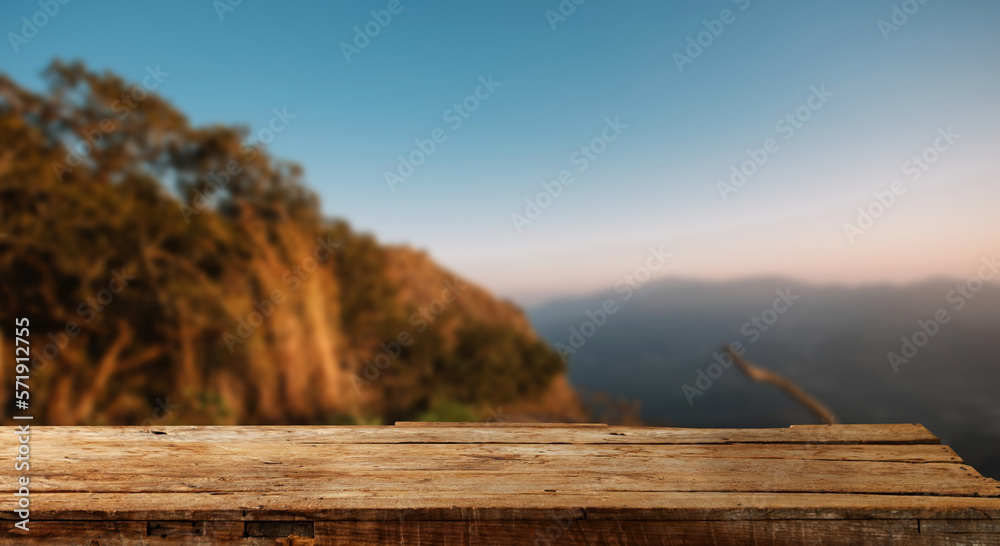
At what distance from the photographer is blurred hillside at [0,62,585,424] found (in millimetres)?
7926

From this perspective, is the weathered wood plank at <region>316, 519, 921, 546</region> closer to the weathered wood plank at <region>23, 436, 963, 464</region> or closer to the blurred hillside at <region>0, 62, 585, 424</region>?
the weathered wood plank at <region>23, 436, 963, 464</region>

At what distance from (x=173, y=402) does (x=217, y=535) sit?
8.44 meters

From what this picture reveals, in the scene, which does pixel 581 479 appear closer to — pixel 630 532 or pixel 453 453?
pixel 630 532

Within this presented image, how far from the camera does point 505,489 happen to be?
1.29 metres

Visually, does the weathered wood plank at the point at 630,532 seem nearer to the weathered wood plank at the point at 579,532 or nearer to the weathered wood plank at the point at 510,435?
the weathered wood plank at the point at 579,532

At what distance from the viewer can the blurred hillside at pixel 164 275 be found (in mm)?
7926

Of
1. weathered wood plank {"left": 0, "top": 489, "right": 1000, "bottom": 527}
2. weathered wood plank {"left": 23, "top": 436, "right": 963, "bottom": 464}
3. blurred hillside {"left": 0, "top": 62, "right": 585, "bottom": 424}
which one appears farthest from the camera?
blurred hillside {"left": 0, "top": 62, "right": 585, "bottom": 424}

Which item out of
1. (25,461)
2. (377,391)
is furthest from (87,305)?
(25,461)

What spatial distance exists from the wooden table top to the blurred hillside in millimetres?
7401

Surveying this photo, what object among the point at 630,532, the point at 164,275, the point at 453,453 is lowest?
the point at 630,532

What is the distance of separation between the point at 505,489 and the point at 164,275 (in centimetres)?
861

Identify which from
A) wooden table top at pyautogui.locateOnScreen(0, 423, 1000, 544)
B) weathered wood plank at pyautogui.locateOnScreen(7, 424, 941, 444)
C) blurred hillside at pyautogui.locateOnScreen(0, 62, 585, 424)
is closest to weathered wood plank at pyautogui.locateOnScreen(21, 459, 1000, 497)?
wooden table top at pyautogui.locateOnScreen(0, 423, 1000, 544)

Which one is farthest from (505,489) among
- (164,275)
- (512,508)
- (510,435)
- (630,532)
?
Result: (164,275)

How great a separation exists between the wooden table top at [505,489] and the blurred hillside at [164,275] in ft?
24.3
